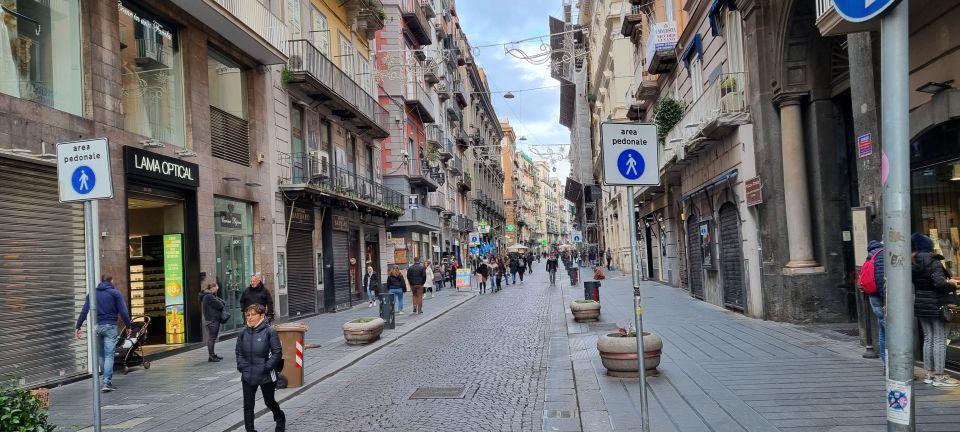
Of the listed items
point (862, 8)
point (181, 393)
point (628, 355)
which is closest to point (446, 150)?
point (181, 393)

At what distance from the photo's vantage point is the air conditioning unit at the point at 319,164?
2167cm

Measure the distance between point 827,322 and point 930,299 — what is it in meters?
6.29

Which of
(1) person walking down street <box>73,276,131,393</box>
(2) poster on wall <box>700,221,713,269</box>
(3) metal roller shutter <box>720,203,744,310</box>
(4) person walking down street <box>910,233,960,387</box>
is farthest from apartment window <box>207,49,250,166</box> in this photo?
(4) person walking down street <box>910,233,960,387</box>

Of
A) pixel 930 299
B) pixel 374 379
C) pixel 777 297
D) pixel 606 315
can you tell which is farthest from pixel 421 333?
pixel 930 299

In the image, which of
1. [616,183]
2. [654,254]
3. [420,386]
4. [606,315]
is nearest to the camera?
[616,183]

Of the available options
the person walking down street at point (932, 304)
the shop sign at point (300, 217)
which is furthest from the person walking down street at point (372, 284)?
the person walking down street at point (932, 304)

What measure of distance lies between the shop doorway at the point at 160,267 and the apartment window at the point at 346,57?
11140 millimetres

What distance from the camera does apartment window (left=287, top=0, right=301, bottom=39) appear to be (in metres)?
20.6

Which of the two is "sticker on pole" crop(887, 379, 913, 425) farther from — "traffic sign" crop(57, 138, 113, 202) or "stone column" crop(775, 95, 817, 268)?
"stone column" crop(775, 95, 817, 268)

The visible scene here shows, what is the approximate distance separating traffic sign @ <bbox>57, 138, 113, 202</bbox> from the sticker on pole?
19.5 feet

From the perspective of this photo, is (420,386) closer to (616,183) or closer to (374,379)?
(374,379)

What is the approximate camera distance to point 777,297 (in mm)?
14125

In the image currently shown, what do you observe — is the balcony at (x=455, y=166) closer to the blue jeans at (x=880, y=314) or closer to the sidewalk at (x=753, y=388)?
the sidewalk at (x=753, y=388)

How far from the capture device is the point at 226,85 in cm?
1752
